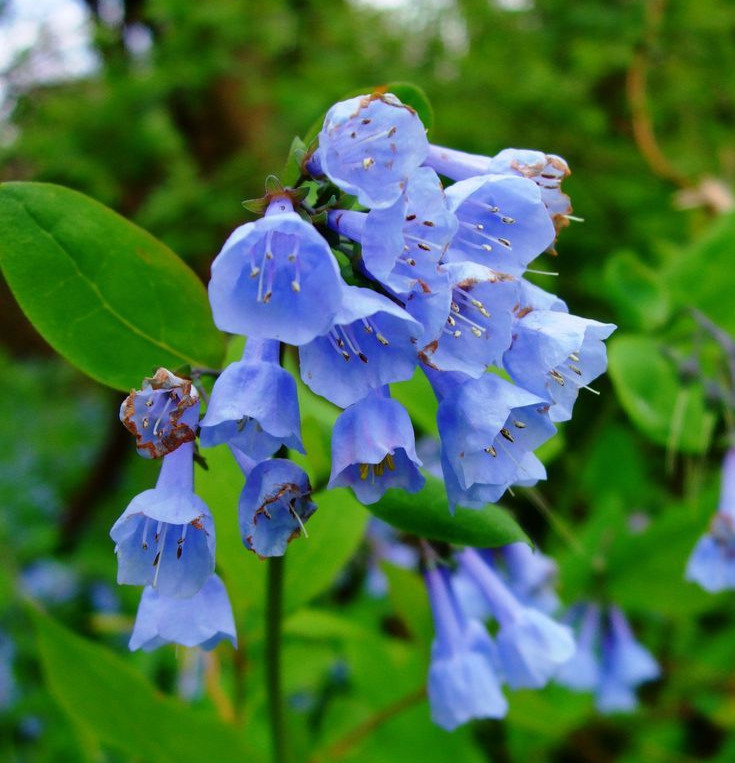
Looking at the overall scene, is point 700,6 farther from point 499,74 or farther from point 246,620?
point 246,620

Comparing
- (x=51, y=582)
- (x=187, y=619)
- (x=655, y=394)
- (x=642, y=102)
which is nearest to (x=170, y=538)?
(x=187, y=619)

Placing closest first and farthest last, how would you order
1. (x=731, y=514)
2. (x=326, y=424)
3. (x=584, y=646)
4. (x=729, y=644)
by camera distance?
1. (x=326, y=424)
2. (x=731, y=514)
3. (x=584, y=646)
4. (x=729, y=644)

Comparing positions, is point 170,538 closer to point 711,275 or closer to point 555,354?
point 555,354

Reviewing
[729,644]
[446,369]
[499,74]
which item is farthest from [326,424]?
[499,74]

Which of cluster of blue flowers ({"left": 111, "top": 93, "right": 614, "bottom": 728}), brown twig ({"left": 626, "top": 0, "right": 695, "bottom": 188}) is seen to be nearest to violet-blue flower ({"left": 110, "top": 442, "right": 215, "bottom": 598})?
cluster of blue flowers ({"left": 111, "top": 93, "right": 614, "bottom": 728})

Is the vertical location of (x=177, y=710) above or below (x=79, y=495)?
above

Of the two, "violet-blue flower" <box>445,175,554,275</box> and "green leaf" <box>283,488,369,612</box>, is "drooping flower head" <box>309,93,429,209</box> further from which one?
"green leaf" <box>283,488,369,612</box>

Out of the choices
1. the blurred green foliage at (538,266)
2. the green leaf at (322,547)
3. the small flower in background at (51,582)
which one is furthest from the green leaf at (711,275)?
the small flower in background at (51,582)
